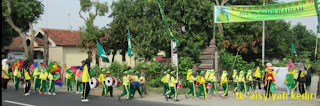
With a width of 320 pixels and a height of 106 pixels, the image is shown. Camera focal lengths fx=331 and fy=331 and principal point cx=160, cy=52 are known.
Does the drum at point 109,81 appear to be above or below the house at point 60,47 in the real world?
below

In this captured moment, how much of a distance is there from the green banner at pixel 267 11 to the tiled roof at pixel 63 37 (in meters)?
21.0

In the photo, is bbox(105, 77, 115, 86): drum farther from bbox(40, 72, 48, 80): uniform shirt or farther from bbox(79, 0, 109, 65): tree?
bbox(79, 0, 109, 65): tree

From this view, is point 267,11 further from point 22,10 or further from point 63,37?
point 63,37

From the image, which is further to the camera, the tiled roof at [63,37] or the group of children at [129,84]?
the tiled roof at [63,37]

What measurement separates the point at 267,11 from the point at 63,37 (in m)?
25.4

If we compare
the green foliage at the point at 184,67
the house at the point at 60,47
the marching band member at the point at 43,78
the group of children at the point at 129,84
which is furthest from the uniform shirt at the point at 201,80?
the house at the point at 60,47

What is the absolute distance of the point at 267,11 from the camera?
15.0m

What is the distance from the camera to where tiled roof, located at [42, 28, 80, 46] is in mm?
34125

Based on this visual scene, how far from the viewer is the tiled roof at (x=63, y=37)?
112ft

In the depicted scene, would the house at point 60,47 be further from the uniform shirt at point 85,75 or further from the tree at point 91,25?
the uniform shirt at point 85,75

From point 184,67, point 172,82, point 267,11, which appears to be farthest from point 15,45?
point 267,11

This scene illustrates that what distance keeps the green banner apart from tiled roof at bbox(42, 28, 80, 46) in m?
21.0

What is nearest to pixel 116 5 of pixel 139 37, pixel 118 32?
pixel 118 32

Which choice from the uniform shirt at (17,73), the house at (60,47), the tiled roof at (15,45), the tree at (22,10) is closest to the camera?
the uniform shirt at (17,73)
